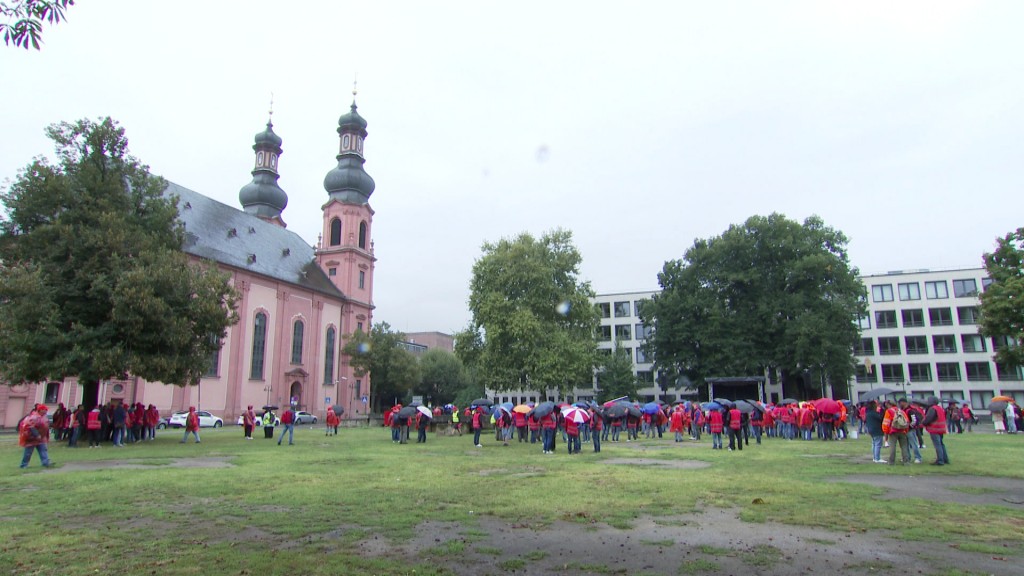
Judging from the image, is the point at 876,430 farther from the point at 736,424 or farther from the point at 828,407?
the point at 828,407

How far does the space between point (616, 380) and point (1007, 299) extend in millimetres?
37042

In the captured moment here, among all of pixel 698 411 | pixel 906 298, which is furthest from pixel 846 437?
pixel 906 298

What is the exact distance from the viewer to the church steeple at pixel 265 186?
72.4 m

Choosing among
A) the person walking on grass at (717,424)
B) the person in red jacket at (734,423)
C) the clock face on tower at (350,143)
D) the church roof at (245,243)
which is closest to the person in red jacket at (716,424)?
the person walking on grass at (717,424)

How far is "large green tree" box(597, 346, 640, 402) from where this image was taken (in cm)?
6700

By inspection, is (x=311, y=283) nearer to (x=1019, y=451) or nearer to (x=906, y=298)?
(x=1019, y=451)

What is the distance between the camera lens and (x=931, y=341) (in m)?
67.7

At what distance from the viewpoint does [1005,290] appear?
35656mm

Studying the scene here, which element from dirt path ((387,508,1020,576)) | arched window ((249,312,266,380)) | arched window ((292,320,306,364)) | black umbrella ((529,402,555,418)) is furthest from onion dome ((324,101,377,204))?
dirt path ((387,508,1020,576))

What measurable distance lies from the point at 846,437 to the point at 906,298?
53.6 m

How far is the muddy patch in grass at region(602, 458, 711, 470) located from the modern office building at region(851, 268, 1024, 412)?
58.7 metres

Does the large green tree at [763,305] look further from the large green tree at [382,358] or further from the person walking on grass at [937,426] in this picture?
the person walking on grass at [937,426]

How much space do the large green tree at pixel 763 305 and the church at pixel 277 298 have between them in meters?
31.2

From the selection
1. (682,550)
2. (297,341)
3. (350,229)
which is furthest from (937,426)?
(350,229)
